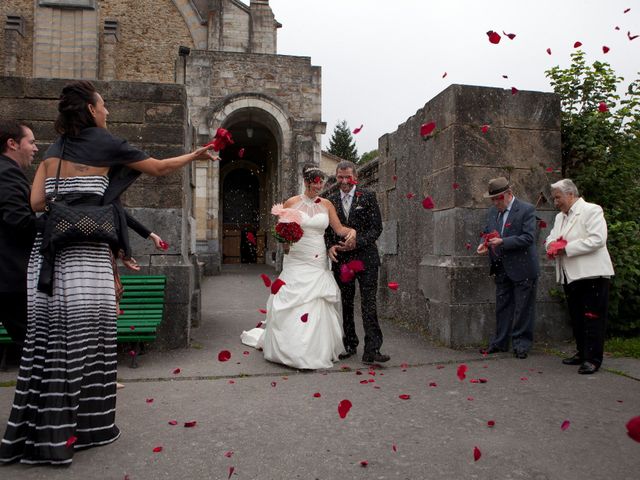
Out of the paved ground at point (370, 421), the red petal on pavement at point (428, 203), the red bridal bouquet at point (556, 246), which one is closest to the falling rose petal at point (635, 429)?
the paved ground at point (370, 421)

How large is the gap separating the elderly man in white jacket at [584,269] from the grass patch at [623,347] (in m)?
0.73

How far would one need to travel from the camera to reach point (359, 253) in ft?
18.4

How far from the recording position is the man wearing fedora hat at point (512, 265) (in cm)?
552

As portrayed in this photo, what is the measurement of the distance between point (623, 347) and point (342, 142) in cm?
5115

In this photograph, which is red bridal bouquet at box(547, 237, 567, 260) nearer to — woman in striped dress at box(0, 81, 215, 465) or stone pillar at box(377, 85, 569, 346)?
stone pillar at box(377, 85, 569, 346)

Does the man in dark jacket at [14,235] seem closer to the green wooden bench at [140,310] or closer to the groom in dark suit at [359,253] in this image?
the green wooden bench at [140,310]

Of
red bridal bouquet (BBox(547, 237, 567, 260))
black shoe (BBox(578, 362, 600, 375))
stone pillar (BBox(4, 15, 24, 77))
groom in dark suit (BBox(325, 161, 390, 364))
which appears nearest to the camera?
black shoe (BBox(578, 362, 600, 375))

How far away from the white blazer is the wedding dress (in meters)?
2.27

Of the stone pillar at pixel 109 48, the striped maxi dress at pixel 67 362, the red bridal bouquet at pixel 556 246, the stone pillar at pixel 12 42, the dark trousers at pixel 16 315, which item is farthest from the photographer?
the stone pillar at pixel 109 48

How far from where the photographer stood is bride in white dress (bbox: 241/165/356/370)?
Result: 5.18 meters

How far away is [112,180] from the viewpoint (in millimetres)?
3324

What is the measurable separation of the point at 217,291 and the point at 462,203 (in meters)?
7.37

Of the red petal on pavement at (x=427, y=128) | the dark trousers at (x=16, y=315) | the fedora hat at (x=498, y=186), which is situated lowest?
the dark trousers at (x=16, y=315)

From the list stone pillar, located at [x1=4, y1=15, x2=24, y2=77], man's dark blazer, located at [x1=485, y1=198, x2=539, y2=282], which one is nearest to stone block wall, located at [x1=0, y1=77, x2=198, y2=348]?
man's dark blazer, located at [x1=485, y1=198, x2=539, y2=282]
